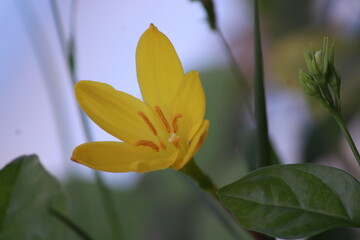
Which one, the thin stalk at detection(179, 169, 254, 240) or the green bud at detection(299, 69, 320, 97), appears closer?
the green bud at detection(299, 69, 320, 97)

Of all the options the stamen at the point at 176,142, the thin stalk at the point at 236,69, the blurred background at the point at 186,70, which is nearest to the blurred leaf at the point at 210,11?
the thin stalk at the point at 236,69

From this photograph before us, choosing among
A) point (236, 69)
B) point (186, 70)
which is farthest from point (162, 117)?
point (186, 70)

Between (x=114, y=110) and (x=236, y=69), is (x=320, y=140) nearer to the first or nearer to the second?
(x=236, y=69)

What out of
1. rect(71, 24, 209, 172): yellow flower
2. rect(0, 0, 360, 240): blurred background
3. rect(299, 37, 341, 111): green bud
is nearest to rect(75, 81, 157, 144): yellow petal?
rect(71, 24, 209, 172): yellow flower

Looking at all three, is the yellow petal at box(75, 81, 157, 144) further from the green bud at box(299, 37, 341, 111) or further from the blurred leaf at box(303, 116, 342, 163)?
the blurred leaf at box(303, 116, 342, 163)

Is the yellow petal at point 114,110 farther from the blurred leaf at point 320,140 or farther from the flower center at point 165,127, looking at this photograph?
the blurred leaf at point 320,140

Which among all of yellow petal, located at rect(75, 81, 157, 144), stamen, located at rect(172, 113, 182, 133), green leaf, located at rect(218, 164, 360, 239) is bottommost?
green leaf, located at rect(218, 164, 360, 239)
